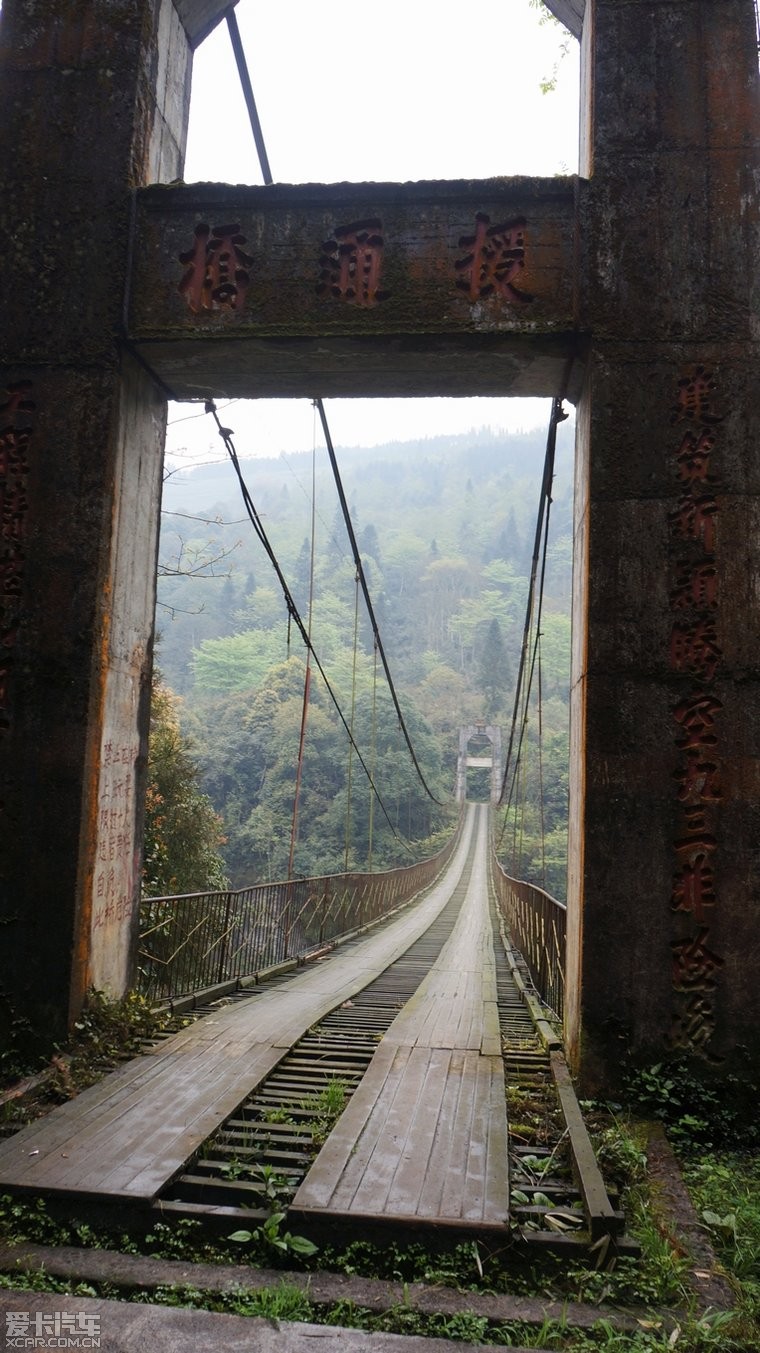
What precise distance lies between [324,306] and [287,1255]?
3349 mm

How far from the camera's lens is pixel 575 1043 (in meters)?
3.34

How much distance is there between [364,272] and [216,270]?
0.63 metres

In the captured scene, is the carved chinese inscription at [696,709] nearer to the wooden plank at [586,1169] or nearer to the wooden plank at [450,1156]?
the wooden plank at [586,1169]

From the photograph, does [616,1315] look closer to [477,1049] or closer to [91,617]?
[477,1049]

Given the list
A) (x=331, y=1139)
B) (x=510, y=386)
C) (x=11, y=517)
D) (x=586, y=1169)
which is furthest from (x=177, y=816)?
(x=586, y=1169)

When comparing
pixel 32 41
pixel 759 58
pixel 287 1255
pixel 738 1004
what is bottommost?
pixel 287 1255

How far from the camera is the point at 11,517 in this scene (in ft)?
12.2

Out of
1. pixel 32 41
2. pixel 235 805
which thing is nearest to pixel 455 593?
pixel 235 805

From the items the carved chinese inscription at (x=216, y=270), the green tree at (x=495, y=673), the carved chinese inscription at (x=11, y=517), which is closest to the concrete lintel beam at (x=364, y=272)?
the carved chinese inscription at (x=216, y=270)

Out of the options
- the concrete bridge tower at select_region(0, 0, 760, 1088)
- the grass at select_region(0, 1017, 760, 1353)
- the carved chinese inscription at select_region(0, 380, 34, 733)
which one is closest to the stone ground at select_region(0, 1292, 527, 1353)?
the grass at select_region(0, 1017, 760, 1353)

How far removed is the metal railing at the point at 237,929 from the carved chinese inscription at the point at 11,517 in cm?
169

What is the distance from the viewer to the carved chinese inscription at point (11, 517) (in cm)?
365

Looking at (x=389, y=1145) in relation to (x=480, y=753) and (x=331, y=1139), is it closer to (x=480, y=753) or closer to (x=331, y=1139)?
(x=331, y=1139)

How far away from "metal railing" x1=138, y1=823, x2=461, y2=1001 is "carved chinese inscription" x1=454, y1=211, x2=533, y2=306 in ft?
11.2
